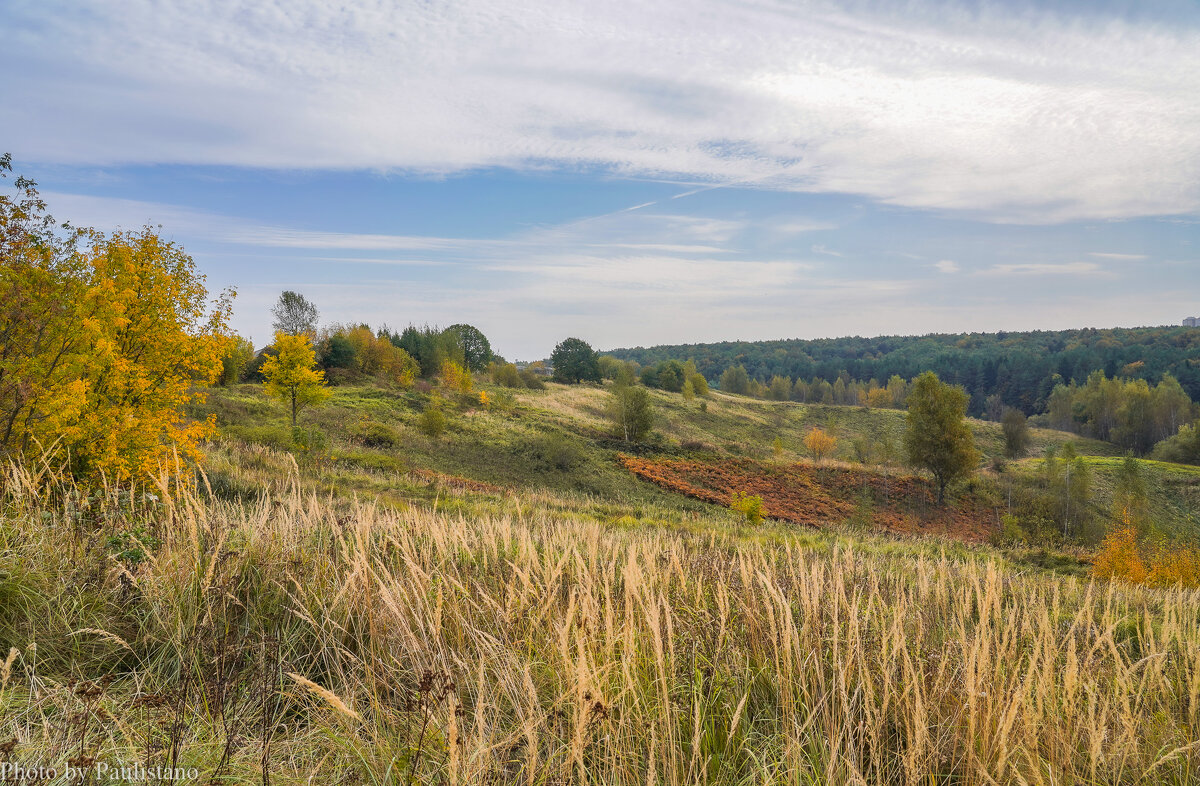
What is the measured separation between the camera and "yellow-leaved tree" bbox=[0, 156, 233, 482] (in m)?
7.76

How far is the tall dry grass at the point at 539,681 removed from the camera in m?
2.02

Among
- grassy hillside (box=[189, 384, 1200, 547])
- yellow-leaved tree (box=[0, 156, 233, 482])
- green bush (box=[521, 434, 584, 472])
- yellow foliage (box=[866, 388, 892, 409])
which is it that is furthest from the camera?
yellow foliage (box=[866, 388, 892, 409])

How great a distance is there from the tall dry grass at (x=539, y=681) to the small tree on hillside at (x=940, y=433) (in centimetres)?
3734

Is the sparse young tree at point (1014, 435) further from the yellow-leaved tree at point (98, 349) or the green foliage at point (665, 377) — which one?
the yellow-leaved tree at point (98, 349)

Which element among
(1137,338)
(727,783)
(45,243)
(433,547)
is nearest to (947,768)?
(727,783)

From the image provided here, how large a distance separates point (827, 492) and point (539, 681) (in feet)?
127

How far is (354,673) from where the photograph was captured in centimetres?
285

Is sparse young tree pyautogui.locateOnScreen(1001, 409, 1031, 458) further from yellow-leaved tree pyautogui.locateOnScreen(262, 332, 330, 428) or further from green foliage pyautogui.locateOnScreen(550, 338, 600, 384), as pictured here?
yellow-leaved tree pyautogui.locateOnScreen(262, 332, 330, 428)

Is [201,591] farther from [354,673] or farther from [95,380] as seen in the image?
[95,380]

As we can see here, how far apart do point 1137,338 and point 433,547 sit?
8190 inches

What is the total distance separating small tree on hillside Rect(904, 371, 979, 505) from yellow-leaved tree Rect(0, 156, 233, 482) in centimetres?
3789

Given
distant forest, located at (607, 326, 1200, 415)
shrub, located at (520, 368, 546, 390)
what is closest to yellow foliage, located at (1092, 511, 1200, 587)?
shrub, located at (520, 368, 546, 390)

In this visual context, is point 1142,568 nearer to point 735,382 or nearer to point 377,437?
point 377,437

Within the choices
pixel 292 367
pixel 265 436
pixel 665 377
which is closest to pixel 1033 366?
pixel 665 377
